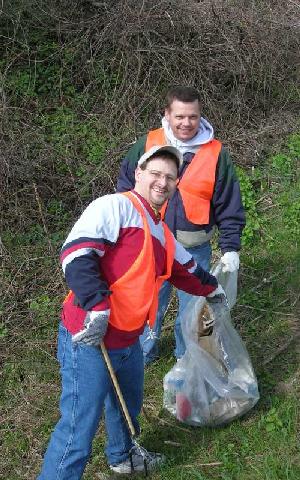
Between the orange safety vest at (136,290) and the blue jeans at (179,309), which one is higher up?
the orange safety vest at (136,290)

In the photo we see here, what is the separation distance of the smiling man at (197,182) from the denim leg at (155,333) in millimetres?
222

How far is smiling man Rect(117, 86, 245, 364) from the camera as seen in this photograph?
3.22 meters

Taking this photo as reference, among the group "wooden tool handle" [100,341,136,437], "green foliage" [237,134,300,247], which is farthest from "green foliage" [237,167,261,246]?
"wooden tool handle" [100,341,136,437]

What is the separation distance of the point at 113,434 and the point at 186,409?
482 millimetres

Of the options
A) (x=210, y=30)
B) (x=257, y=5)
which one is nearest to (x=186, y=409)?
(x=210, y=30)

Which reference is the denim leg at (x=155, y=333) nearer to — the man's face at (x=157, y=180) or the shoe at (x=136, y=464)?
the shoe at (x=136, y=464)

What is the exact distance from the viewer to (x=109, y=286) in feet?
7.93

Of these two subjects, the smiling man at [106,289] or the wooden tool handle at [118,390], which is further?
the wooden tool handle at [118,390]

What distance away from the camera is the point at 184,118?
3168 mm

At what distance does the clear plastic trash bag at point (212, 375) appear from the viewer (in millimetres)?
3172

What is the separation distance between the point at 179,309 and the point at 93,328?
51.2 inches

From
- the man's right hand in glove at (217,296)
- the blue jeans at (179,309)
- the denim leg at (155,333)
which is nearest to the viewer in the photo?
the man's right hand in glove at (217,296)

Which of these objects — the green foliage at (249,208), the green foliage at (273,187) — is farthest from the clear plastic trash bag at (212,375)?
the green foliage at (273,187)

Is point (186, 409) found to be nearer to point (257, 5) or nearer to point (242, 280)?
point (242, 280)
